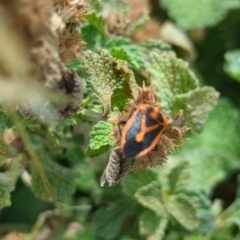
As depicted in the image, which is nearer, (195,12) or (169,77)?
(169,77)

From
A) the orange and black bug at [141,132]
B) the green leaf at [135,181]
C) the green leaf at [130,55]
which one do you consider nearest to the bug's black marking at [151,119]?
the orange and black bug at [141,132]

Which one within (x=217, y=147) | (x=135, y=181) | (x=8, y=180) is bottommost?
(x=217, y=147)

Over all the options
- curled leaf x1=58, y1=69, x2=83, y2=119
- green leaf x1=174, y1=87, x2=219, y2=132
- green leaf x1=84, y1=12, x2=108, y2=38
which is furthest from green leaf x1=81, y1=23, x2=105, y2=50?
curled leaf x1=58, y1=69, x2=83, y2=119

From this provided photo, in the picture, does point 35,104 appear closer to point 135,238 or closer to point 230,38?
point 135,238

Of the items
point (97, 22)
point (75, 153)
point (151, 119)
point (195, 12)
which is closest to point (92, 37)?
point (97, 22)

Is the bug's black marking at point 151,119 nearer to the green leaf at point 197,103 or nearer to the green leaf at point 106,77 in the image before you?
the green leaf at point 106,77

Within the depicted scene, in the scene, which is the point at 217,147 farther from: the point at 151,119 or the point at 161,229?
the point at 151,119
